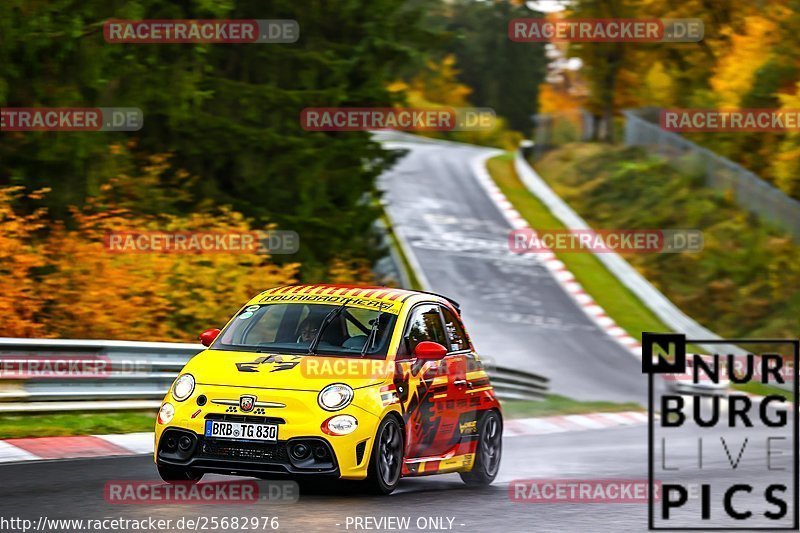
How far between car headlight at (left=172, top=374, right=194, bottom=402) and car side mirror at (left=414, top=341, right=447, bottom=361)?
70.7 inches

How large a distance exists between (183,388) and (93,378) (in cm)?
522

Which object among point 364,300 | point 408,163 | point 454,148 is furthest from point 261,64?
point 454,148

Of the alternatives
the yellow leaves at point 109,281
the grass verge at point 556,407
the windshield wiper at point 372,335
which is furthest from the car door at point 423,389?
the grass verge at point 556,407

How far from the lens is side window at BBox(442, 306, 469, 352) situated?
12227 mm

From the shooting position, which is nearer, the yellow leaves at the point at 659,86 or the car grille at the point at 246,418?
the car grille at the point at 246,418

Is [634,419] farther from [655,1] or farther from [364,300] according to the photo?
[655,1]

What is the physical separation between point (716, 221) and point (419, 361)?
2952 centimetres

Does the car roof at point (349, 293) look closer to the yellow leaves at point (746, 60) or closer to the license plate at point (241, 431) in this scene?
the license plate at point (241, 431)

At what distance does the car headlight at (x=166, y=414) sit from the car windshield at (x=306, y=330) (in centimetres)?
85

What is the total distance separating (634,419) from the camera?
23.3 meters

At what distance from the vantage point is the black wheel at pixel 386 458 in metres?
10.1

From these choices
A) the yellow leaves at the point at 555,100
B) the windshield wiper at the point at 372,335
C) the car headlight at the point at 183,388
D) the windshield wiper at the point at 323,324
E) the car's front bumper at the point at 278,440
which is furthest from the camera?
the yellow leaves at the point at 555,100

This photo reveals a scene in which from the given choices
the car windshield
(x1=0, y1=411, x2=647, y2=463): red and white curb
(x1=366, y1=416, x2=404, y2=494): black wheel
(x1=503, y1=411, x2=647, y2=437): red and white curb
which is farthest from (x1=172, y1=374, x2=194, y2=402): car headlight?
(x1=503, y1=411, x2=647, y2=437): red and white curb

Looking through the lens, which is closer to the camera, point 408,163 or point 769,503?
point 769,503
